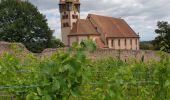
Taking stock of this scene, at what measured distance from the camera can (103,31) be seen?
5691cm

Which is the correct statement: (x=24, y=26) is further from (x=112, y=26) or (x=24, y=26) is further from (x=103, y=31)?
(x=112, y=26)

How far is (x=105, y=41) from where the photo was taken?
57.5 meters

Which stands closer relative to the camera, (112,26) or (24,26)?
(24,26)

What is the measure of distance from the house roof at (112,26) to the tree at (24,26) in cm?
1414

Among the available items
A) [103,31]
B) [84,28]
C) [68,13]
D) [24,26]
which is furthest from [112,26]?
[24,26]

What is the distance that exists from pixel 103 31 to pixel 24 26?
1598 centimetres

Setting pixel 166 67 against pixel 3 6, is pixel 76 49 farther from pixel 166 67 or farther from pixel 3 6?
pixel 3 6

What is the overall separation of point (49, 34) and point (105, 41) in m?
14.9

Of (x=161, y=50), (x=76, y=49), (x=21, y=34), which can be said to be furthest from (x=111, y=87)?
(x=21, y=34)

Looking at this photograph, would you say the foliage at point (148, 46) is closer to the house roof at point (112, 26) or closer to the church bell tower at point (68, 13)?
the house roof at point (112, 26)

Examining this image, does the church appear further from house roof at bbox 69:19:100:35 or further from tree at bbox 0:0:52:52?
tree at bbox 0:0:52:52

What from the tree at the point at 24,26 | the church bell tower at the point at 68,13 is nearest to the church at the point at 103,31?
the church bell tower at the point at 68,13

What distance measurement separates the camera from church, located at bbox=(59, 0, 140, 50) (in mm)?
56463

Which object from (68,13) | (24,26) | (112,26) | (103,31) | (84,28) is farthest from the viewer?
(68,13)
